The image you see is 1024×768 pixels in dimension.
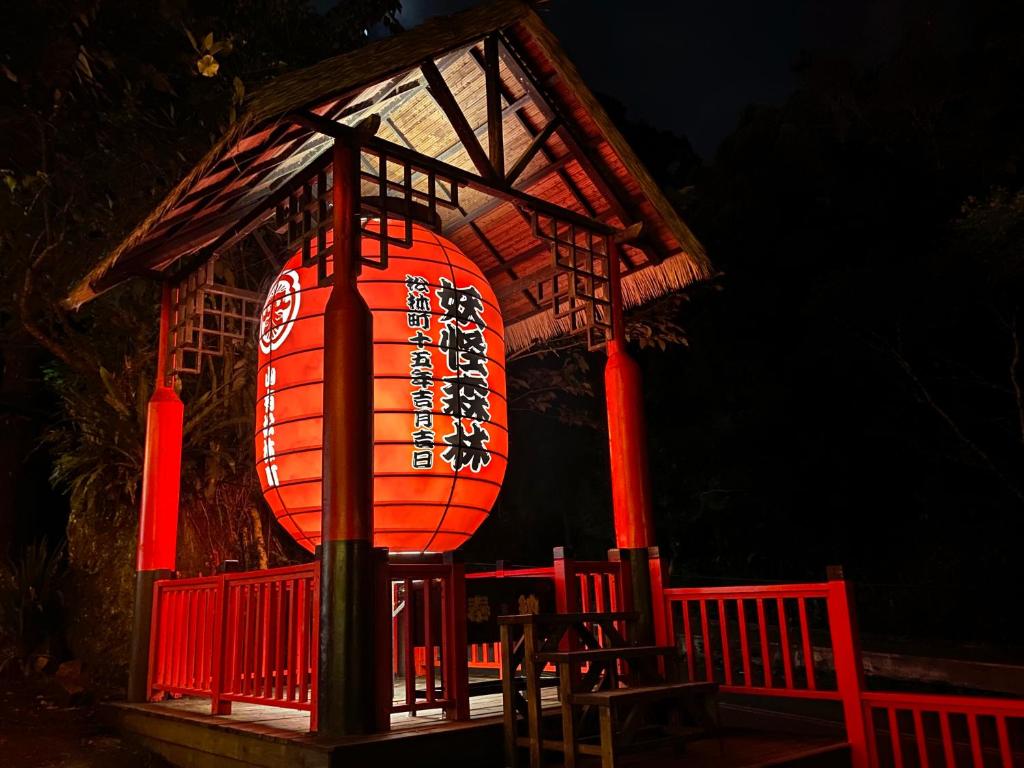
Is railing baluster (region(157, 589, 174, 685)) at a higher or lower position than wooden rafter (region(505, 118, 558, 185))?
lower

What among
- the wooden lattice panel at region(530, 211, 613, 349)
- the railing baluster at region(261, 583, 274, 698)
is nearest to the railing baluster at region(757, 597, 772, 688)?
the wooden lattice panel at region(530, 211, 613, 349)

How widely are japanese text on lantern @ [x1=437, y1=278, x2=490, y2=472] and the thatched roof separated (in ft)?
4.43

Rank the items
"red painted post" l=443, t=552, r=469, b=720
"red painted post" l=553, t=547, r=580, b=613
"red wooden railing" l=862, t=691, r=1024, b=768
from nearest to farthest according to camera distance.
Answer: "red wooden railing" l=862, t=691, r=1024, b=768, "red painted post" l=443, t=552, r=469, b=720, "red painted post" l=553, t=547, r=580, b=613

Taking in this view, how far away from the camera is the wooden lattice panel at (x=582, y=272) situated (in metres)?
6.50

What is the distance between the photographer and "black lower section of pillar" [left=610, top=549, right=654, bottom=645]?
579 centimetres

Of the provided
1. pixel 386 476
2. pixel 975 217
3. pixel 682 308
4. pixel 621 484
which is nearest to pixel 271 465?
pixel 386 476

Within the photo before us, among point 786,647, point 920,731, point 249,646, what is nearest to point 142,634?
A: point 249,646

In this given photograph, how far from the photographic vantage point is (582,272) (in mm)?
6520

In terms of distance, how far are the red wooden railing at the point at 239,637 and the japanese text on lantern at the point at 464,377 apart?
122 cm

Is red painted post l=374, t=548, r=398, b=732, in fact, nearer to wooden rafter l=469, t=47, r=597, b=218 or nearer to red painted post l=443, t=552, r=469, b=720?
red painted post l=443, t=552, r=469, b=720

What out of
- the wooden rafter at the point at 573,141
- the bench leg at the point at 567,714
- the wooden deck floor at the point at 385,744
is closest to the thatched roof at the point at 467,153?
the wooden rafter at the point at 573,141

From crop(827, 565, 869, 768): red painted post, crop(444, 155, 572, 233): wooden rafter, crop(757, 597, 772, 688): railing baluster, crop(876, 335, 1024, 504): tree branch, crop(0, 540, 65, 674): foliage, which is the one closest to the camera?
crop(827, 565, 869, 768): red painted post

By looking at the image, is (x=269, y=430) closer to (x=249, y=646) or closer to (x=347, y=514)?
(x=347, y=514)

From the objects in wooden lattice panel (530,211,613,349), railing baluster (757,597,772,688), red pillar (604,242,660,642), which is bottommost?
railing baluster (757,597,772,688)
